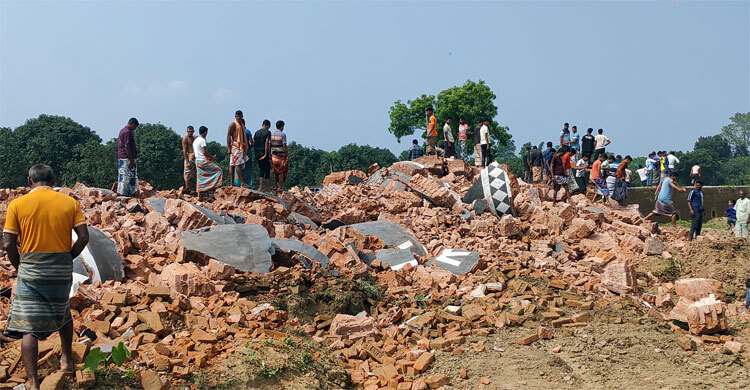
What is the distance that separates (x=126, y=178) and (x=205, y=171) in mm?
1222

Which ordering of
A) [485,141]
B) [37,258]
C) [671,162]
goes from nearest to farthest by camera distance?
Answer: [37,258]
[485,141]
[671,162]

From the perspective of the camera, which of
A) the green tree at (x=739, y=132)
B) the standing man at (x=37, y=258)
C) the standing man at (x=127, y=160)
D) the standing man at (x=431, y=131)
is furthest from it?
the green tree at (x=739, y=132)

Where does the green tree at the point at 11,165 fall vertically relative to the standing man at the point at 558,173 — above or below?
above

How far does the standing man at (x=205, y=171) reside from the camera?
34.8ft

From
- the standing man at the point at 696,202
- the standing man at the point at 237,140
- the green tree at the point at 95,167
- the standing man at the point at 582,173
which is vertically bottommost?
the standing man at the point at 696,202

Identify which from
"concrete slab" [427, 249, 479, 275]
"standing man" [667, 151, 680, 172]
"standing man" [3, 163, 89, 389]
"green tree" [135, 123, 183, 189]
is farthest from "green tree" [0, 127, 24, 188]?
"standing man" [3, 163, 89, 389]

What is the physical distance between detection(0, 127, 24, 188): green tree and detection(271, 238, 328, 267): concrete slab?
2986 cm

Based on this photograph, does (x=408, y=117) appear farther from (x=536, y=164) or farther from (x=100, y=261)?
(x=100, y=261)

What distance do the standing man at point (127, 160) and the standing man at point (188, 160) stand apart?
97 centimetres

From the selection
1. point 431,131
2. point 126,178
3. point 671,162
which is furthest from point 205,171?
point 671,162

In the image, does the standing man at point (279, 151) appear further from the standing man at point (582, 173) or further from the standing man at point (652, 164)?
the standing man at point (652, 164)

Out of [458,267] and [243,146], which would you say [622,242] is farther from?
[243,146]

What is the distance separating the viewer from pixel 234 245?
23.9 ft

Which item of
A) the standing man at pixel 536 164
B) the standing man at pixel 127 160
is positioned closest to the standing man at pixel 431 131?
the standing man at pixel 536 164
